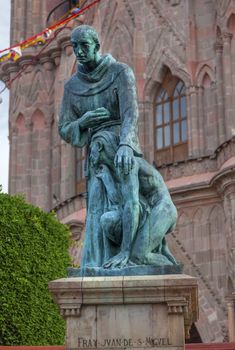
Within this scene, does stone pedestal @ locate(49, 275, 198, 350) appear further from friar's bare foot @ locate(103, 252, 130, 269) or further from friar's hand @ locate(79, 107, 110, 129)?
friar's hand @ locate(79, 107, 110, 129)

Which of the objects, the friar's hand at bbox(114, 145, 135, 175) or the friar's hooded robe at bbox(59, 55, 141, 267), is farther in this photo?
the friar's hooded robe at bbox(59, 55, 141, 267)

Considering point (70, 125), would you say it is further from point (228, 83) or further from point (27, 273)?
point (228, 83)

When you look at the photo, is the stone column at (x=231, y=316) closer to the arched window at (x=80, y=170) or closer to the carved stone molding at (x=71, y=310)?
the arched window at (x=80, y=170)

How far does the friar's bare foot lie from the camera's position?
9117 mm

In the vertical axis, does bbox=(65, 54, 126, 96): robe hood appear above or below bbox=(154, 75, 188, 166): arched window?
below

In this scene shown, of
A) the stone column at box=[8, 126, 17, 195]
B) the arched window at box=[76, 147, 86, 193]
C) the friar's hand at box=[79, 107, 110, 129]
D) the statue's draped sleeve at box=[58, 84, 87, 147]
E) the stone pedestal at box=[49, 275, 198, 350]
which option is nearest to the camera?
the stone pedestal at box=[49, 275, 198, 350]

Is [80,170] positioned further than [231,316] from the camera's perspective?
Yes

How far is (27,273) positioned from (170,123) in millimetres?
11904

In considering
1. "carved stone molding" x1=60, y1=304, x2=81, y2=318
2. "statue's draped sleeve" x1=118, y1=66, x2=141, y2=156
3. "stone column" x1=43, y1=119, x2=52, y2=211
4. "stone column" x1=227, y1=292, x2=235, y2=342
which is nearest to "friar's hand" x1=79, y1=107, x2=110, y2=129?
"statue's draped sleeve" x1=118, y1=66, x2=141, y2=156

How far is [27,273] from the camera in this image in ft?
67.7

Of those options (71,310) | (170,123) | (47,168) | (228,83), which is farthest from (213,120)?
(71,310)

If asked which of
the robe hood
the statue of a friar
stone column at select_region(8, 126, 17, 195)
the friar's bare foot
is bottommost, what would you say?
the friar's bare foot

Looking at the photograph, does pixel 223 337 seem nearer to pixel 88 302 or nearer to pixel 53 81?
pixel 53 81

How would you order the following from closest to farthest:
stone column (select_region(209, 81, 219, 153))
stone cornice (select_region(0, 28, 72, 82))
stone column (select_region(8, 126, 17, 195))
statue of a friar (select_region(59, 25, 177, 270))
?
statue of a friar (select_region(59, 25, 177, 270)) < stone column (select_region(209, 81, 219, 153)) < stone cornice (select_region(0, 28, 72, 82)) < stone column (select_region(8, 126, 17, 195))
